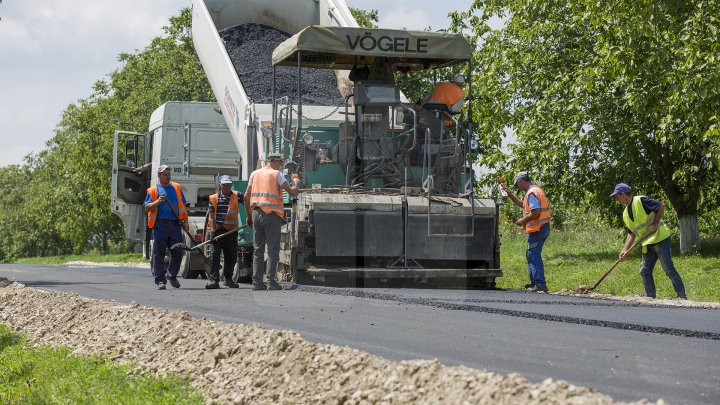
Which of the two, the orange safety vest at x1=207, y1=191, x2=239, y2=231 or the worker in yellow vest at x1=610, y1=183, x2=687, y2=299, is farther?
the orange safety vest at x1=207, y1=191, x2=239, y2=231

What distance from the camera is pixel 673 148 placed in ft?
72.8

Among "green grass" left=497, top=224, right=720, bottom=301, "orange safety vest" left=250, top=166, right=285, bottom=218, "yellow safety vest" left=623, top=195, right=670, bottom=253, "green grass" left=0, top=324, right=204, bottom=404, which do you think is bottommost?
"green grass" left=0, top=324, right=204, bottom=404

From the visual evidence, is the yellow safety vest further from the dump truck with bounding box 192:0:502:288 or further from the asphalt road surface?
the dump truck with bounding box 192:0:502:288

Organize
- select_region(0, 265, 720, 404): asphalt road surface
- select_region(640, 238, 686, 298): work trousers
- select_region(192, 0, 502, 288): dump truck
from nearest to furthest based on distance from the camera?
select_region(0, 265, 720, 404): asphalt road surface
select_region(640, 238, 686, 298): work trousers
select_region(192, 0, 502, 288): dump truck

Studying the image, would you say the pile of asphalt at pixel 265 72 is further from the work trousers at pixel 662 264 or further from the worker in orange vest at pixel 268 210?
the work trousers at pixel 662 264

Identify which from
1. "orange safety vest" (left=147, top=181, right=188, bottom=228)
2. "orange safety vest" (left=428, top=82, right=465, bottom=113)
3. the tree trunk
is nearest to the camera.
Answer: "orange safety vest" (left=147, top=181, right=188, bottom=228)

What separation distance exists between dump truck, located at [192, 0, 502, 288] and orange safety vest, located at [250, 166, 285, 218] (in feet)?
1.61

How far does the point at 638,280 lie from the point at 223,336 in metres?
11.2

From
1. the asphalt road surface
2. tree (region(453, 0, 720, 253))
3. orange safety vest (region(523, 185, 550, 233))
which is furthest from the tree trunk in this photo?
the asphalt road surface

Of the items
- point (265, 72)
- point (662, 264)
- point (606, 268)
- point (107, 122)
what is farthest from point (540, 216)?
point (107, 122)

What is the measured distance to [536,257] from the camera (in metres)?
13.3

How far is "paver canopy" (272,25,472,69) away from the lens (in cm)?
1348

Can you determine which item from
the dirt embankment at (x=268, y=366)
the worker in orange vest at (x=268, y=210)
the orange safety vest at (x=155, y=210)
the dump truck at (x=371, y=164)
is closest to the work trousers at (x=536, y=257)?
the dump truck at (x=371, y=164)

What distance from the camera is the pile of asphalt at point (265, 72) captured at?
14.9 m
